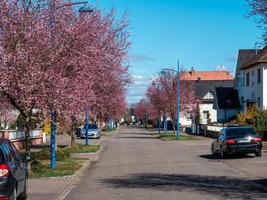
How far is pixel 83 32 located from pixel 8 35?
2.47 m

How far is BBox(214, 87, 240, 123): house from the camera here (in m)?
75.2

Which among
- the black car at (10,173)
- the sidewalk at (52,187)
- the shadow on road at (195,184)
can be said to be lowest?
the sidewalk at (52,187)

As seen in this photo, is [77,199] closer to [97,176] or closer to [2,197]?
[2,197]

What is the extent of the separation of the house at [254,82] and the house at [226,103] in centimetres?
297

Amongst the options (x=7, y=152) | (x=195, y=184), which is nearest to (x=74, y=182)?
(x=195, y=184)

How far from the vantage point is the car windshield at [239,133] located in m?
29.2

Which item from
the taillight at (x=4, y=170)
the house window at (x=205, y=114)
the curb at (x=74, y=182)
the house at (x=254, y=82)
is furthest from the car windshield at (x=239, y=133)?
the house window at (x=205, y=114)

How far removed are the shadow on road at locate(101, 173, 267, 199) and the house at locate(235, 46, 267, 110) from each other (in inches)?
1358

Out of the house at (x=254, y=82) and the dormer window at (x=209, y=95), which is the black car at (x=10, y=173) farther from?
the dormer window at (x=209, y=95)

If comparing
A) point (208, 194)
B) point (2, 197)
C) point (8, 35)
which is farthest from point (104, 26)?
point (2, 197)

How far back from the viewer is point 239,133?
2945 cm

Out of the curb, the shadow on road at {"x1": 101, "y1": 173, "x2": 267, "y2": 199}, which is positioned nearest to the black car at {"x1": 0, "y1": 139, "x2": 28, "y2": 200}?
the curb

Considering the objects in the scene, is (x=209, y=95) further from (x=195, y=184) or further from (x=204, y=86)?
(x=195, y=184)

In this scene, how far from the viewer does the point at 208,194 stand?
580 inches
